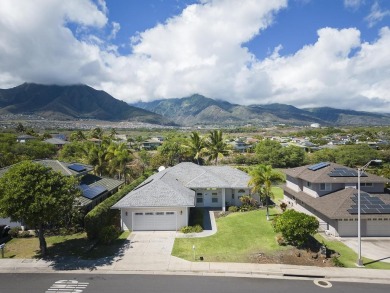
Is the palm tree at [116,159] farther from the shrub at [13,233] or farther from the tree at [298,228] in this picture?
the tree at [298,228]

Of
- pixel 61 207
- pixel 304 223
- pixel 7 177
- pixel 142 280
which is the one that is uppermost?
pixel 7 177

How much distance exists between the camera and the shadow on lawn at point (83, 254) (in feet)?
71.3

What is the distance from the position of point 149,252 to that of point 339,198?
770 inches

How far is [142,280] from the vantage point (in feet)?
63.7

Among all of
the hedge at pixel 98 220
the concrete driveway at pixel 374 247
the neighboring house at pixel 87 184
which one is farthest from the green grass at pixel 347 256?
the neighboring house at pixel 87 184

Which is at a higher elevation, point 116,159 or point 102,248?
point 116,159

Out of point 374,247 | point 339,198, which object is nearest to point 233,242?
point 374,247

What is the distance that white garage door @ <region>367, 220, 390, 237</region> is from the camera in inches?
1068

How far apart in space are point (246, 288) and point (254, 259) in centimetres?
430

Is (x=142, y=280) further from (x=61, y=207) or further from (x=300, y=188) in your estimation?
(x=300, y=188)

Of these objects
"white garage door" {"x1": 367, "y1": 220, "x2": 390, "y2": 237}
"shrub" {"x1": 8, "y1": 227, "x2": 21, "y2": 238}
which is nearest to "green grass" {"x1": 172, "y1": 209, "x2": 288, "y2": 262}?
"white garage door" {"x1": 367, "y1": 220, "x2": 390, "y2": 237}

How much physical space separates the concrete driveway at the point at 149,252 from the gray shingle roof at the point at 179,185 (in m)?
2.92

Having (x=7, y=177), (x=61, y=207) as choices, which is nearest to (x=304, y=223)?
(x=61, y=207)

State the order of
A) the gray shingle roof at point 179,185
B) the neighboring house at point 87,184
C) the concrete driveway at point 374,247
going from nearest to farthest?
the concrete driveway at point 374,247
the gray shingle roof at point 179,185
the neighboring house at point 87,184
